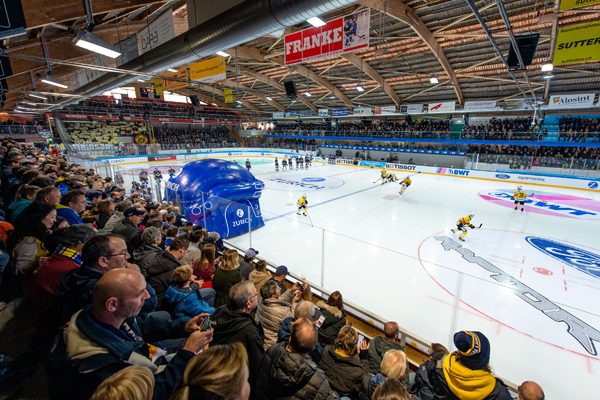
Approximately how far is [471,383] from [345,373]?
103cm

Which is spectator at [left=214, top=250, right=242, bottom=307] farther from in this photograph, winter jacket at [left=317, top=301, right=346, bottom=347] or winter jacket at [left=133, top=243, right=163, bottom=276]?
winter jacket at [left=317, top=301, right=346, bottom=347]

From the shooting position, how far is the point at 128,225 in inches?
172

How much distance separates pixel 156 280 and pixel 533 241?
441 inches

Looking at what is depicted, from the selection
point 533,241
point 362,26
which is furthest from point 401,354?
point 533,241

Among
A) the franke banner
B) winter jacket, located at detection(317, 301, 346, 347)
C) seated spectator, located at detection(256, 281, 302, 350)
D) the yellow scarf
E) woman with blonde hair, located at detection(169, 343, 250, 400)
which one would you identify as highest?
the franke banner

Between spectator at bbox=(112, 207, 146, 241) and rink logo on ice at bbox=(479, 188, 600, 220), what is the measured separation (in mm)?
16017

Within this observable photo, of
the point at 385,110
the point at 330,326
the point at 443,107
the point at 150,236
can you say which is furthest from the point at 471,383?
the point at 385,110

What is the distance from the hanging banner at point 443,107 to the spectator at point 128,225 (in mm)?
27803

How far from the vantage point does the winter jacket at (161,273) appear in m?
3.06

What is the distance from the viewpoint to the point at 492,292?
5.87 m

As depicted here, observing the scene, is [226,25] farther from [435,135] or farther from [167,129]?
[167,129]

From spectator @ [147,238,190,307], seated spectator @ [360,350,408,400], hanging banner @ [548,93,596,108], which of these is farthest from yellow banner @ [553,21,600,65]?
hanging banner @ [548,93,596,108]

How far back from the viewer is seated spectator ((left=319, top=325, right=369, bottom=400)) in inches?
95.4

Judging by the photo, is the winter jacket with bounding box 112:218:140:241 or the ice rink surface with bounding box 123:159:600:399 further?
the ice rink surface with bounding box 123:159:600:399
